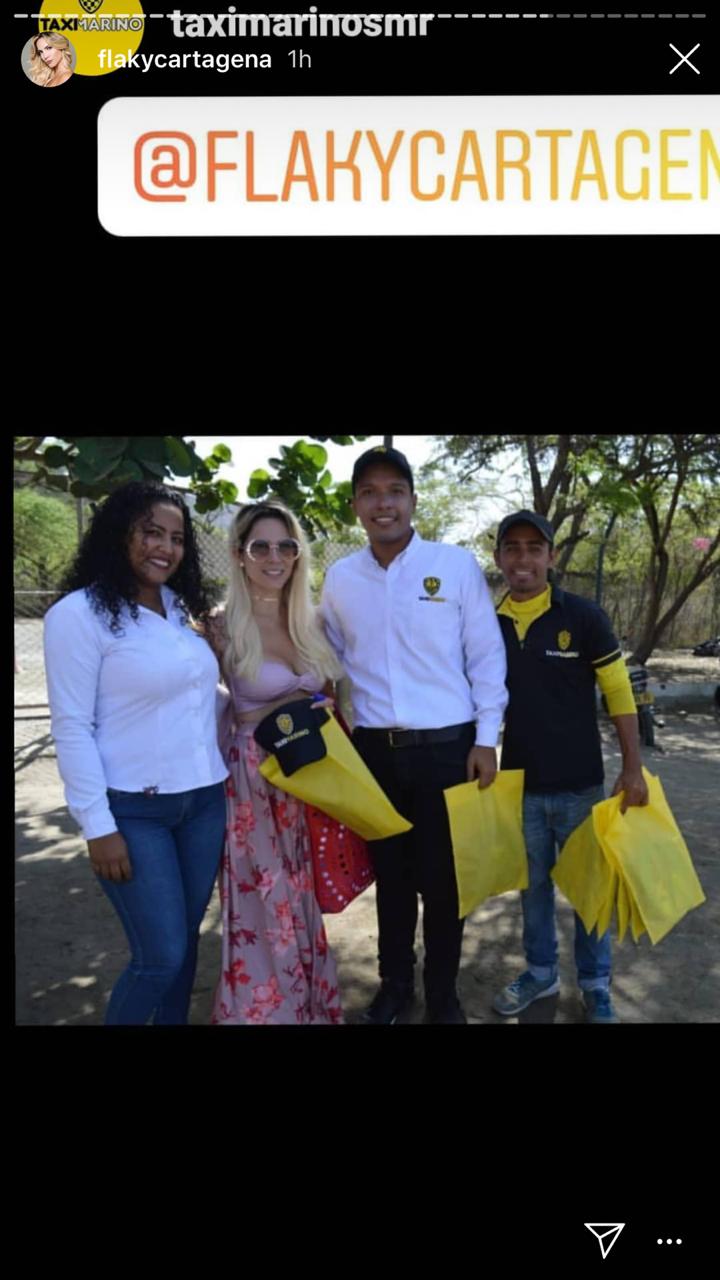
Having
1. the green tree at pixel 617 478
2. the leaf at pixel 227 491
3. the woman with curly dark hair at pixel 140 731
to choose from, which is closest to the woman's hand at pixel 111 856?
the woman with curly dark hair at pixel 140 731

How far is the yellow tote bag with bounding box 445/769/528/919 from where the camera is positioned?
268 centimetres

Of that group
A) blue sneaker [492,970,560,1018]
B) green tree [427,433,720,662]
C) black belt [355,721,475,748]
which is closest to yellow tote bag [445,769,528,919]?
black belt [355,721,475,748]

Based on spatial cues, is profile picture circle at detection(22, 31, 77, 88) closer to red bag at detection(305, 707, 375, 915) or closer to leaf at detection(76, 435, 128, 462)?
leaf at detection(76, 435, 128, 462)

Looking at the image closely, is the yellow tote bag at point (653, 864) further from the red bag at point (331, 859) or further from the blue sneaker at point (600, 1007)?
the red bag at point (331, 859)

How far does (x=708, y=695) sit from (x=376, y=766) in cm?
898

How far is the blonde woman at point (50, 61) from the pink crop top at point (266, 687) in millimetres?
1599

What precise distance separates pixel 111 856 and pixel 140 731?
1.13ft

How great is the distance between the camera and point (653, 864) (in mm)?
2609

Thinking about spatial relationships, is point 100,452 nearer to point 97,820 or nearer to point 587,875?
point 97,820

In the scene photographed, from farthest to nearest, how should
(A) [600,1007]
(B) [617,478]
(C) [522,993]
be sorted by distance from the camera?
(B) [617,478]
(C) [522,993]
(A) [600,1007]

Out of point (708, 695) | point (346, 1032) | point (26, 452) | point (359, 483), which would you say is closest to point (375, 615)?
point (359, 483)

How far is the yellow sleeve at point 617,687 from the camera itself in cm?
272

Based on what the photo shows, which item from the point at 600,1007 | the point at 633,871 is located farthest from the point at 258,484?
the point at 600,1007

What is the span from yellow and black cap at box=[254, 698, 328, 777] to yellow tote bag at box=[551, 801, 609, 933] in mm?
954
